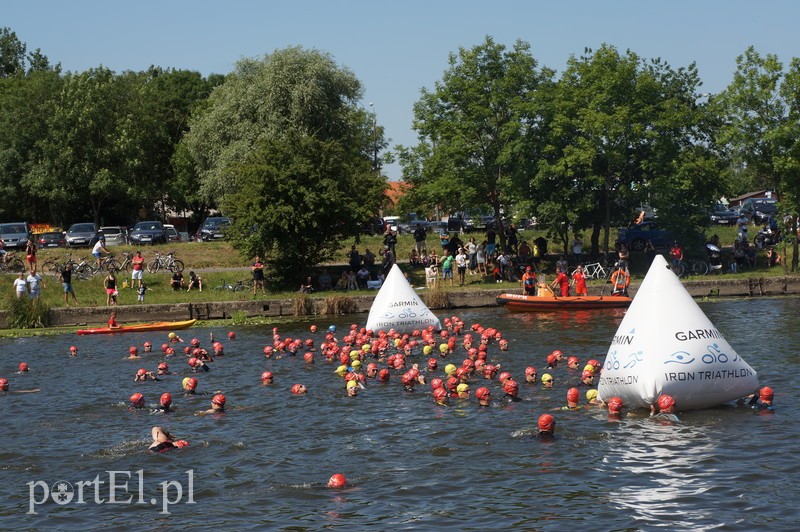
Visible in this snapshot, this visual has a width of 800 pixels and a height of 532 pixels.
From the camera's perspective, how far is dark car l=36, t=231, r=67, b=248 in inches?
2249

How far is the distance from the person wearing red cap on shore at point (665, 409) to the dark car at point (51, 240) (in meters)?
44.3

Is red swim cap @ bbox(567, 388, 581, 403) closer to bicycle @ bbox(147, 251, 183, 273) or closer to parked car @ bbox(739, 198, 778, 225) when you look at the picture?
bicycle @ bbox(147, 251, 183, 273)

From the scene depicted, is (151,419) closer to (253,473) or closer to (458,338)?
(253,473)

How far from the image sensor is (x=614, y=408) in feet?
66.0

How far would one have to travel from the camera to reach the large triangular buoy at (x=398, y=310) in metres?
32.8

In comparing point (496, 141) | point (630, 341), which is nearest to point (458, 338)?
point (630, 341)

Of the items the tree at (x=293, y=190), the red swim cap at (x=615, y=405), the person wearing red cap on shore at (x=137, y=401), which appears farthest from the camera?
the tree at (x=293, y=190)

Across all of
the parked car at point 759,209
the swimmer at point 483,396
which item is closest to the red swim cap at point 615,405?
the swimmer at point 483,396

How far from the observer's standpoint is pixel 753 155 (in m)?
48.3

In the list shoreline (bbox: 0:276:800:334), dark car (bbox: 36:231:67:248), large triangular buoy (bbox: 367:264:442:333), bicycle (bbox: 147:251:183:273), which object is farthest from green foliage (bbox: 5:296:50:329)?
dark car (bbox: 36:231:67:248)

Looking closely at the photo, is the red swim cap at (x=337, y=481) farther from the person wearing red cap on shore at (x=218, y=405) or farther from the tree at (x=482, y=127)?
the tree at (x=482, y=127)

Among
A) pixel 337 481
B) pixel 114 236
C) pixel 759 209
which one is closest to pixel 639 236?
pixel 759 209

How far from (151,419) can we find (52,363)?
10028 millimetres

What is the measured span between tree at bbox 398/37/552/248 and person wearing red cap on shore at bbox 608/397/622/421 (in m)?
31.2
